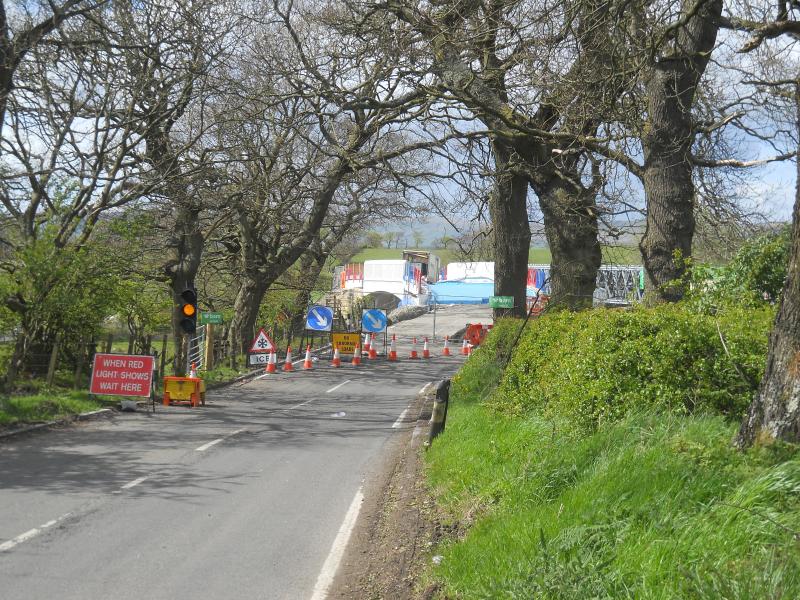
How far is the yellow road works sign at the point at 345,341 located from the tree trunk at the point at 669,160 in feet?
85.4

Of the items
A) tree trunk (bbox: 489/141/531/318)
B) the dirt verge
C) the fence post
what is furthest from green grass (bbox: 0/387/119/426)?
tree trunk (bbox: 489/141/531/318)

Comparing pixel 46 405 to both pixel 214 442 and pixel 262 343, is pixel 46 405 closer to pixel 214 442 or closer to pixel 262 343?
pixel 214 442

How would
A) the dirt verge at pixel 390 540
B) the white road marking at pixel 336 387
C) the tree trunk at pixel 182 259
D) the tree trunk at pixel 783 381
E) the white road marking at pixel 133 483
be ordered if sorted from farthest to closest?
the white road marking at pixel 336 387 < the tree trunk at pixel 182 259 < the white road marking at pixel 133 483 < the dirt verge at pixel 390 540 < the tree trunk at pixel 783 381

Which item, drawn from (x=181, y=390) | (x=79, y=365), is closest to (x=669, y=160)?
(x=181, y=390)

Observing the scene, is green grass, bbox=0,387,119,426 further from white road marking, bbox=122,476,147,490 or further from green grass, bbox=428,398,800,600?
green grass, bbox=428,398,800,600

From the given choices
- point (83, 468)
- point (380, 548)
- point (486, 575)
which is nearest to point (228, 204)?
point (83, 468)

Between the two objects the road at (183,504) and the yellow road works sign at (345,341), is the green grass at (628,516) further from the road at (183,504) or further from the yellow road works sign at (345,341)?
the yellow road works sign at (345,341)

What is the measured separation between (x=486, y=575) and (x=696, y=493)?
1393 mm

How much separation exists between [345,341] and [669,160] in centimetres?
2694

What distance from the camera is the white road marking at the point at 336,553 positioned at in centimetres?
654

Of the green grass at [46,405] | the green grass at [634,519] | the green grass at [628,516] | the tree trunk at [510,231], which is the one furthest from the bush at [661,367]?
the green grass at [46,405]

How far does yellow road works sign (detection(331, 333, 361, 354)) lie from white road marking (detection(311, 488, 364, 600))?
2782cm

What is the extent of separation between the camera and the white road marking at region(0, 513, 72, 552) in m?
7.28

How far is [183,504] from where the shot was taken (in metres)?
9.30
